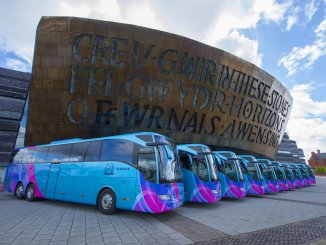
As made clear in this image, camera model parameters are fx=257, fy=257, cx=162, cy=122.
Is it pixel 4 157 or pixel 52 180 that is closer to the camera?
pixel 52 180

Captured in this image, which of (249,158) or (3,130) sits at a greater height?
(3,130)

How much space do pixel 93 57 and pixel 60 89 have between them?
3.79 m

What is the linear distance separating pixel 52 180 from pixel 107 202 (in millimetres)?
4233

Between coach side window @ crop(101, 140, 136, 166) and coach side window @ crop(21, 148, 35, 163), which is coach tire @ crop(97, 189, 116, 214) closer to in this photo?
coach side window @ crop(101, 140, 136, 166)

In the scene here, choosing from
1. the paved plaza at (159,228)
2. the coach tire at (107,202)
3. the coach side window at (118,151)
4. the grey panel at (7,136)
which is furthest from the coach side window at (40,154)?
the grey panel at (7,136)

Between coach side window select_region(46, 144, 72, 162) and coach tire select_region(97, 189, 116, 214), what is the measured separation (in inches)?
123

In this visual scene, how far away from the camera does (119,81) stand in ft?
69.9

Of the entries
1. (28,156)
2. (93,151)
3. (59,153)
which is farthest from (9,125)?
(93,151)

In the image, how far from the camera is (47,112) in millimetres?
21375

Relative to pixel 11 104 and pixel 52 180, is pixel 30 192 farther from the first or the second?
pixel 11 104

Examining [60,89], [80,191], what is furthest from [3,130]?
[80,191]

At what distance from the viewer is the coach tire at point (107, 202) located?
962 centimetres

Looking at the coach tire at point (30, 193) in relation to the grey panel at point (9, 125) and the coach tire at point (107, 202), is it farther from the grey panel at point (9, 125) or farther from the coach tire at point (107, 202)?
the grey panel at point (9, 125)

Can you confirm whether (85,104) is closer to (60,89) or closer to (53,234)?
(60,89)
